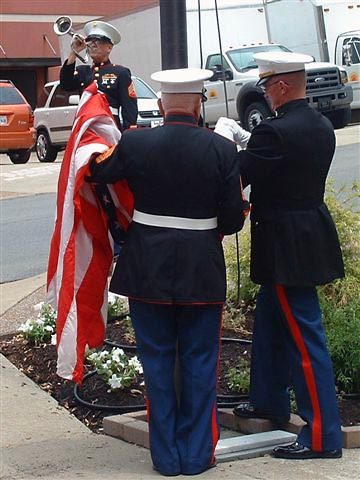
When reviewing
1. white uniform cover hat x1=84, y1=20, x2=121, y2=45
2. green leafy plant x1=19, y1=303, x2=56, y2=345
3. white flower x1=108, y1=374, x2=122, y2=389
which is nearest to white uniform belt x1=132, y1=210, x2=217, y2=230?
white flower x1=108, y1=374, x2=122, y2=389

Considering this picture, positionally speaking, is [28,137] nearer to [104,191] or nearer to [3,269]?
[3,269]

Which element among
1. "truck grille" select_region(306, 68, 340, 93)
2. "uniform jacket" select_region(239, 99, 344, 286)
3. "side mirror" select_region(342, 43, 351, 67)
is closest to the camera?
"uniform jacket" select_region(239, 99, 344, 286)

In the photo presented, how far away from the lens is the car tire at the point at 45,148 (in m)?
21.9

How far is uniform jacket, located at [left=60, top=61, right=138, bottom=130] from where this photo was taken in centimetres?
804

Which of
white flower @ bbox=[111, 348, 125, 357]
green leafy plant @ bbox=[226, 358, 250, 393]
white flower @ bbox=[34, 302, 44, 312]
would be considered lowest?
green leafy plant @ bbox=[226, 358, 250, 393]

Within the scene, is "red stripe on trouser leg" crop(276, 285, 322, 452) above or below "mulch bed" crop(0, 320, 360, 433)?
above

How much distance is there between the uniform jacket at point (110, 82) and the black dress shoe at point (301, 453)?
13.3 ft

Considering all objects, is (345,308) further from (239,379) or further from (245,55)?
(245,55)

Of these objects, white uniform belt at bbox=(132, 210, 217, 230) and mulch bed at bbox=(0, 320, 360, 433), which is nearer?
white uniform belt at bbox=(132, 210, 217, 230)

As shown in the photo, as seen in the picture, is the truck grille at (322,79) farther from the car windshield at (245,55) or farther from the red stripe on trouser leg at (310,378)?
the red stripe on trouser leg at (310,378)

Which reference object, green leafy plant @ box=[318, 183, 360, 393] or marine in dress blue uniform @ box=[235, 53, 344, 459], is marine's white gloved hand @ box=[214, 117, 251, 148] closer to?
marine in dress blue uniform @ box=[235, 53, 344, 459]

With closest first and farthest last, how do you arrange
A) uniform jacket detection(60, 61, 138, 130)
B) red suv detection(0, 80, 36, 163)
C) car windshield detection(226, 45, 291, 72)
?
uniform jacket detection(60, 61, 138, 130)
car windshield detection(226, 45, 291, 72)
red suv detection(0, 80, 36, 163)

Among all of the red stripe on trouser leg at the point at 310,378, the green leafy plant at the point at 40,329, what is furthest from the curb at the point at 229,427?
the green leafy plant at the point at 40,329

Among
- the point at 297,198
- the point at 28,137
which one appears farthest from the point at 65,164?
the point at 28,137
